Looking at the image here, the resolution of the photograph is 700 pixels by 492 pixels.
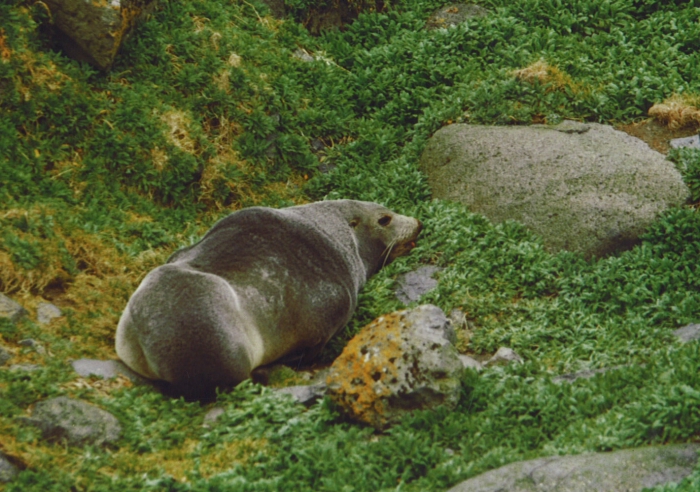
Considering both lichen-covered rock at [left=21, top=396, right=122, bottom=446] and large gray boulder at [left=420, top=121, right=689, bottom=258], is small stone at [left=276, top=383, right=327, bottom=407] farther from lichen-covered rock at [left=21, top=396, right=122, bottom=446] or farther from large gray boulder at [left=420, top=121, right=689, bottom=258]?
large gray boulder at [left=420, top=121, right=689, bottom=258]

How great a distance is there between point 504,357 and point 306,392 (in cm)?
188

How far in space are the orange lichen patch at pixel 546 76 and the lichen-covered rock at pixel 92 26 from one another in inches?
205

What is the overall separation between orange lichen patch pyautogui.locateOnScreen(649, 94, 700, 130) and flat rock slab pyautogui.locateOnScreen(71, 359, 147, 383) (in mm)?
7086

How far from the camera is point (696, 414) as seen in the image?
622cm

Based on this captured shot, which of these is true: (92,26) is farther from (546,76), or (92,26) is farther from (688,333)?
(688,333)

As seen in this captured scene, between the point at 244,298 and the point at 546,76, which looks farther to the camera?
the point at 546,76

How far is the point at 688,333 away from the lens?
28.3 feet

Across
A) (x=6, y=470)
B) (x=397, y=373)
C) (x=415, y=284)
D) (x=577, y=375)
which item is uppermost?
(x=397, y=373)

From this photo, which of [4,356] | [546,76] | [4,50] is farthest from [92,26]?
[546,76]

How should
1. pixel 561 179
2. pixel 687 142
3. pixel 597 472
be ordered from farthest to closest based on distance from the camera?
pixel 687 142
pixel 561 179
pixel 597 472

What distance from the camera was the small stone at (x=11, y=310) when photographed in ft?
27.8

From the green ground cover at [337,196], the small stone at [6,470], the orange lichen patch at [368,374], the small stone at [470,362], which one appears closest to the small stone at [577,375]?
the green ground cover at [337,196]

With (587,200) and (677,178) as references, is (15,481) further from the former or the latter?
(677,178)

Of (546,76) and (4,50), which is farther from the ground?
(4,50)
